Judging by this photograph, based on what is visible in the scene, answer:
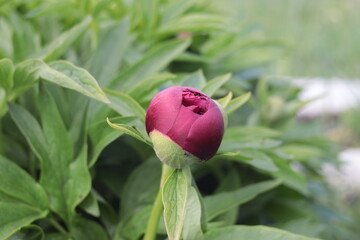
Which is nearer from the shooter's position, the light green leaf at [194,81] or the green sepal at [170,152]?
the green sepal at [170,152]

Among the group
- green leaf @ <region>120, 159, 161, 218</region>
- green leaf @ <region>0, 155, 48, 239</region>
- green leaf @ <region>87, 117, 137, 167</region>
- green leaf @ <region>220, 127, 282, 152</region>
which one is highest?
green leaf @ <region>87, 117, 137, 167</region>

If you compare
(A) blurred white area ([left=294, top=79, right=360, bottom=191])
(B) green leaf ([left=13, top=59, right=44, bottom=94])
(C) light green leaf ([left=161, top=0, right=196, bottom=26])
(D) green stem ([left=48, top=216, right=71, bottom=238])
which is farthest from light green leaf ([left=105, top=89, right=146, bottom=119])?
(A) blurred white area ([left=294, top=79, right=360, bottom=191])

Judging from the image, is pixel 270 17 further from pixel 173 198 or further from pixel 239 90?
pixel 173 198

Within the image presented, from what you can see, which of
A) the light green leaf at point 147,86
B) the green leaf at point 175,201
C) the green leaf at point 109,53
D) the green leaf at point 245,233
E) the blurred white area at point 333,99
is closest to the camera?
the green leaf at point 175,201

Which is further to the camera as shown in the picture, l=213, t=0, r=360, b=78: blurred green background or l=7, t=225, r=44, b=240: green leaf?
l=213, t=0, r=360, b=78: blurred green background

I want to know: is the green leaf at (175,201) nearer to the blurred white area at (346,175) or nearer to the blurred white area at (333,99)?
the blurred white area at (346,175)

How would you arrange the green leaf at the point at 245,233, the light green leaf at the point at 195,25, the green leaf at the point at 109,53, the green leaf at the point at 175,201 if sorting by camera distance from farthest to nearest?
the light green leaf at the point at 195,25, the green leaf at the point at 109,53, the green leaf at the point at 245,233, the green leaf at the point at 175,201

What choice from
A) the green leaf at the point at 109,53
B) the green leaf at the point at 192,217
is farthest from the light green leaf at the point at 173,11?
the green leaf at the point at 192,217

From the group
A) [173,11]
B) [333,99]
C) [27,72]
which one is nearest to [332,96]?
[333,99]

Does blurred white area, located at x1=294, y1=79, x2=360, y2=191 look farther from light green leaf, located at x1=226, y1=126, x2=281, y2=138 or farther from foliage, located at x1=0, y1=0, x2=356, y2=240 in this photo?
light green leaf, located at x1=226, y1=126, x2=281, y2=138
